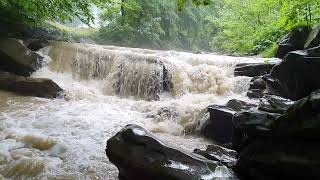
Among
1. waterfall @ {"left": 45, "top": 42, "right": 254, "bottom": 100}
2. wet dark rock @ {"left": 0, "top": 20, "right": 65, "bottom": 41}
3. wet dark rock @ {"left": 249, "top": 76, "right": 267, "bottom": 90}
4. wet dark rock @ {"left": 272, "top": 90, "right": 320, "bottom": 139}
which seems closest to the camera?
wet dark rock @ {"left": 272, "top": 90, "right": 320, "bottom": 139}

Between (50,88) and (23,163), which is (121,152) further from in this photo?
(50,88)

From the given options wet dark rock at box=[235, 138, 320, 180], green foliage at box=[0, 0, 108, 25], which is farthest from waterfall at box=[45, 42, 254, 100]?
wet dark rock at box=[235, 138, 320, 180]

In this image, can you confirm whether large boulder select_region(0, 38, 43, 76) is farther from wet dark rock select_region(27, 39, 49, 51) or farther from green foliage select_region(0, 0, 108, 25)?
wet dark rock select_region(27, 39, 49, 51)

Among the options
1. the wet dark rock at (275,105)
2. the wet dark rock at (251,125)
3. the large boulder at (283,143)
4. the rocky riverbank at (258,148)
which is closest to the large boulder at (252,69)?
the rocky riverbank at (258,148)

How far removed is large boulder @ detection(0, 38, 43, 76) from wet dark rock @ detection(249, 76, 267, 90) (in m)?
7.34

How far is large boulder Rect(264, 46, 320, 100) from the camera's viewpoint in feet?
16.3

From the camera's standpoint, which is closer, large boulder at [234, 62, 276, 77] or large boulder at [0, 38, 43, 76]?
large boulder at [234, 62, 276, 77]

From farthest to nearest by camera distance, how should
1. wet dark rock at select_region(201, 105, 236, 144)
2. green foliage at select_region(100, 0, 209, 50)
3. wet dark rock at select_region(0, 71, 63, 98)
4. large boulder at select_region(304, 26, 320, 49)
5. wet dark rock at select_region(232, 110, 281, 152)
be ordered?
1. green foliage at select_region(100, 0, 209, 50)
2. wet dark rock at select_region(0, 71, 63, 98)
3. large boulder at select_region(304, 26, 320, 49)
4. wet dark rock at select_region(201, 105, 236, 144)
5. wet dark rock at select_region(232, 110, 281, 152)

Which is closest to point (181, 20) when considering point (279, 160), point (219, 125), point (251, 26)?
point (251, 26)

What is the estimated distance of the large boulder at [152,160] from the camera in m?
3.84

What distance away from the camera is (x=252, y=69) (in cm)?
1014

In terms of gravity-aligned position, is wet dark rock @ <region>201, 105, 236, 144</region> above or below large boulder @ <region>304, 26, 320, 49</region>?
below

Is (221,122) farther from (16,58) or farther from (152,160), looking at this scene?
(16,58)

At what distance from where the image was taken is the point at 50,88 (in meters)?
9.88
